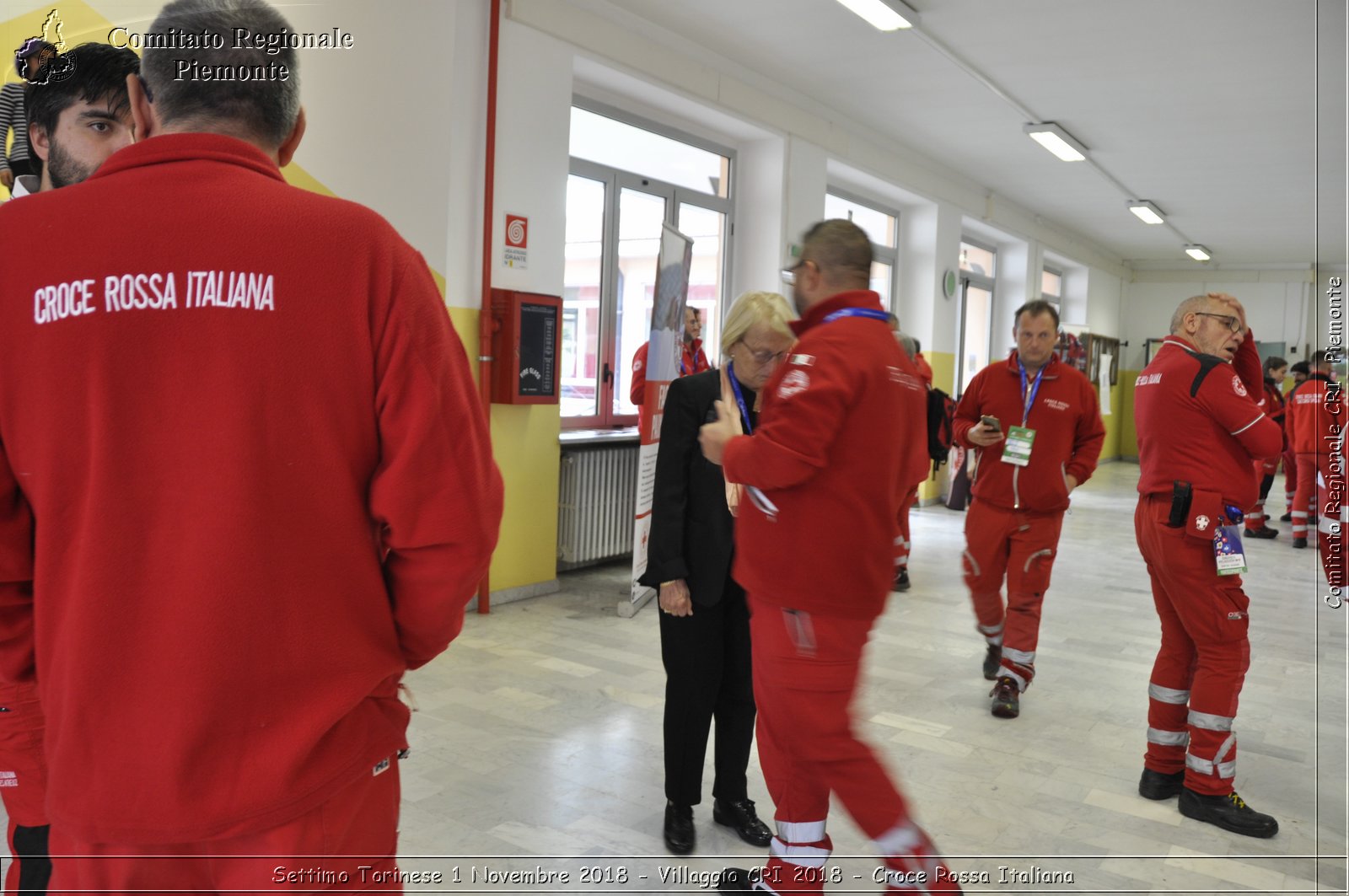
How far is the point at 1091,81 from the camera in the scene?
732 cm

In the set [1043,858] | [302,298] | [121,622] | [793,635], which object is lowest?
[1043,858]

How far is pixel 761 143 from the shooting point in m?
7.94

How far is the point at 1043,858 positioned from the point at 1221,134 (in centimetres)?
832

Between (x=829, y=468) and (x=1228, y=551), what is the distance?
172 centimetres

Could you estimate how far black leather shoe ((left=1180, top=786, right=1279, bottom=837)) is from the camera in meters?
2.94

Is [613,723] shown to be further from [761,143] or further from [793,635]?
[761,143]

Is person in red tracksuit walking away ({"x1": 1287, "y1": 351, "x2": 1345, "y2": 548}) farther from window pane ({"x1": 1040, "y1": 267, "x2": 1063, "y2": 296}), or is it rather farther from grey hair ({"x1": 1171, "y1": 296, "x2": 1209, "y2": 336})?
window pane ({"x1": 1040, "y1": 267, "x2": 1063, "y2": 296})

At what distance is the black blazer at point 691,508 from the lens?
2600mm

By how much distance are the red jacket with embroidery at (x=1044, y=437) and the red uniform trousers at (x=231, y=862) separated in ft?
11.3

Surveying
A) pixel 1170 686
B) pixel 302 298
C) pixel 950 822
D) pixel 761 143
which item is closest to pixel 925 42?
pixel 761 143

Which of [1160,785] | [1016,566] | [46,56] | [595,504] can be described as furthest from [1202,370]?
[595,504]

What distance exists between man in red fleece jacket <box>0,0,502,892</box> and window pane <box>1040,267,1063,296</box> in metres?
16.3

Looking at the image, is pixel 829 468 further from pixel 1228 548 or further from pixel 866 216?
pixel 866 216

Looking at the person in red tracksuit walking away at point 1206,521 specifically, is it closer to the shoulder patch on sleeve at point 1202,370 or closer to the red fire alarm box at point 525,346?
the shoulder patch on sleeve at point 1202,370
